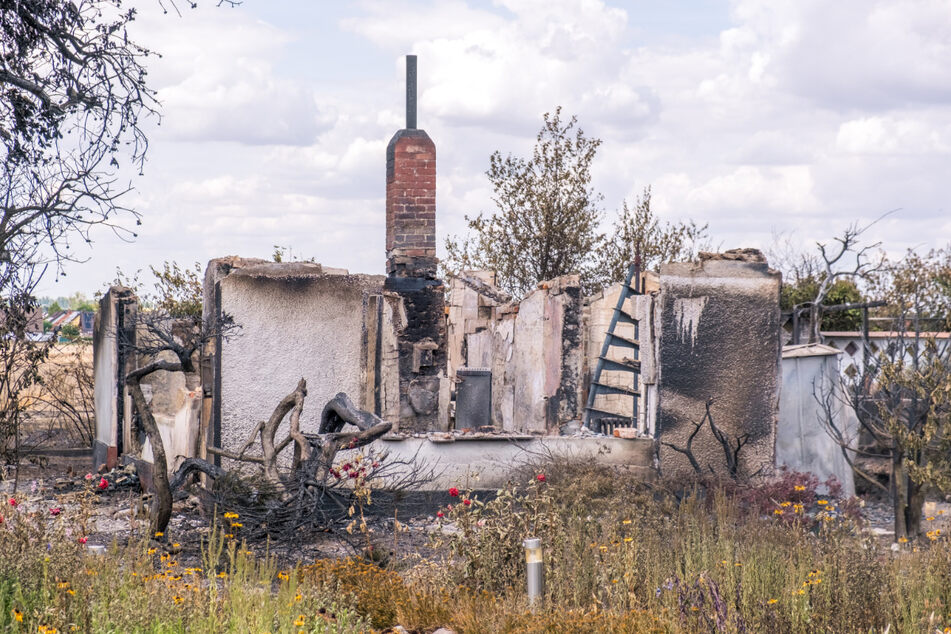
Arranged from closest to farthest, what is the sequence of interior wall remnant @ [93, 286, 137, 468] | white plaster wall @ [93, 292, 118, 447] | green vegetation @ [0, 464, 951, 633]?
green vegetation @ [0, 464, 951, 633]
interior wall remnant @ [93, 286, 137, 468]
white plaster wall @ [93, 292, 118, 447]

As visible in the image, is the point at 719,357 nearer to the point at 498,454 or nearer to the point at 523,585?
the point at 498,454

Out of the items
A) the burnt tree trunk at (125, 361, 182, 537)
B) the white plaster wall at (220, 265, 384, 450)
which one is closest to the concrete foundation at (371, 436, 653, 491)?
the white plaster wall at (220, 265, 384, 450)

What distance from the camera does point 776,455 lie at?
9828mm

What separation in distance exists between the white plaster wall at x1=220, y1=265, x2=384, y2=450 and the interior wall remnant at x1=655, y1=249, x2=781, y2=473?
118 inches

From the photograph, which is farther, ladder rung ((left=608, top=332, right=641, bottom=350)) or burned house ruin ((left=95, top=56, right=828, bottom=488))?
ladder rung ((left=608, top=332, right=641, bottom=350))

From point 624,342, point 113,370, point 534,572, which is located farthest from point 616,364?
point 534,572

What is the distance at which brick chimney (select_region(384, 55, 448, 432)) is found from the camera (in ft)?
43.3

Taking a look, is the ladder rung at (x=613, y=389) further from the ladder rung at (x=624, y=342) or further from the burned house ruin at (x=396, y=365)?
the burned house ruin at (x=396, y=365)

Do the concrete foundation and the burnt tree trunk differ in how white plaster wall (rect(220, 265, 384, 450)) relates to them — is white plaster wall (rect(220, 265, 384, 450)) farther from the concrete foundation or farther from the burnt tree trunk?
the burnt tree trunk

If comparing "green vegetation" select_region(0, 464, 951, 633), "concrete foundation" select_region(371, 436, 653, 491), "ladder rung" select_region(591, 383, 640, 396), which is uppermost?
"ladder rung" select_region(591, 383, 640, 396)

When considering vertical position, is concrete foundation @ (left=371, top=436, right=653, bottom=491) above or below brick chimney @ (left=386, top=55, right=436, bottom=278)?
below

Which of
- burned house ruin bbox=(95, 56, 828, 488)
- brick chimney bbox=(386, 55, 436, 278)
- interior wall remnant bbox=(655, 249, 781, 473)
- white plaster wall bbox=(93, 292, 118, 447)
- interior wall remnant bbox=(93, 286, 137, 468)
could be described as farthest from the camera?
brick chimney bbox=(386, 55, 436, 278)

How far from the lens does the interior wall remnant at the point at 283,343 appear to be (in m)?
9.67

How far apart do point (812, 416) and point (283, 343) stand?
17.6 ft
